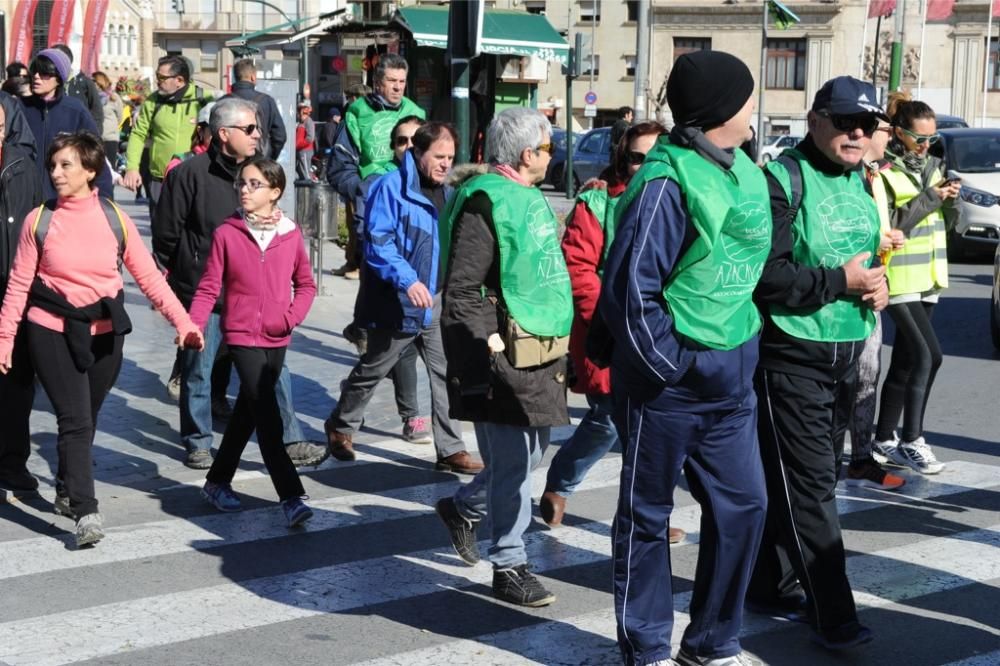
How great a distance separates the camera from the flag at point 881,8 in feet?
179

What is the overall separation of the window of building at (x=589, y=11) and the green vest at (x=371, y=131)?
58.2 meters

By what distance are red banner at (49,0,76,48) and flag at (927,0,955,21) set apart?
4400cm

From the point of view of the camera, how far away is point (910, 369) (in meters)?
7.90

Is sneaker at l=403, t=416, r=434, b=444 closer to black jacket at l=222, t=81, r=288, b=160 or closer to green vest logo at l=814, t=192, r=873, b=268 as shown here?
black jacket at l=222, t=81, r=288, b=160

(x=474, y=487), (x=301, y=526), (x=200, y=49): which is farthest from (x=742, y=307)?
(x=200, y=49)

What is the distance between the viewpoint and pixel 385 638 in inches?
205

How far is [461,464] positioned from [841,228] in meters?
3.21

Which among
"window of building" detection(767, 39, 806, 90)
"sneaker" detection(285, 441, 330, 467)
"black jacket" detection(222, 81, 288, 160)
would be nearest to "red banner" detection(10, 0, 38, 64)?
"black jacket" detection(222, 81, 288, 160)

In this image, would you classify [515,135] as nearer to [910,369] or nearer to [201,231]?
[201,231]

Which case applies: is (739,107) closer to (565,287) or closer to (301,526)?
(565,287)

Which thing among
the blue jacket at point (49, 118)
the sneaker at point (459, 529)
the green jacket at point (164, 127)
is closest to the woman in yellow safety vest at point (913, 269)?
the sneaker at point (459, 529)

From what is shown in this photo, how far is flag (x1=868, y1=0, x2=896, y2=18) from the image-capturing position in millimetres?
54438

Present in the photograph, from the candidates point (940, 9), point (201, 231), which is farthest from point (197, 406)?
point (940, 9)

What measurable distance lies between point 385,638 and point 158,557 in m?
1.46
